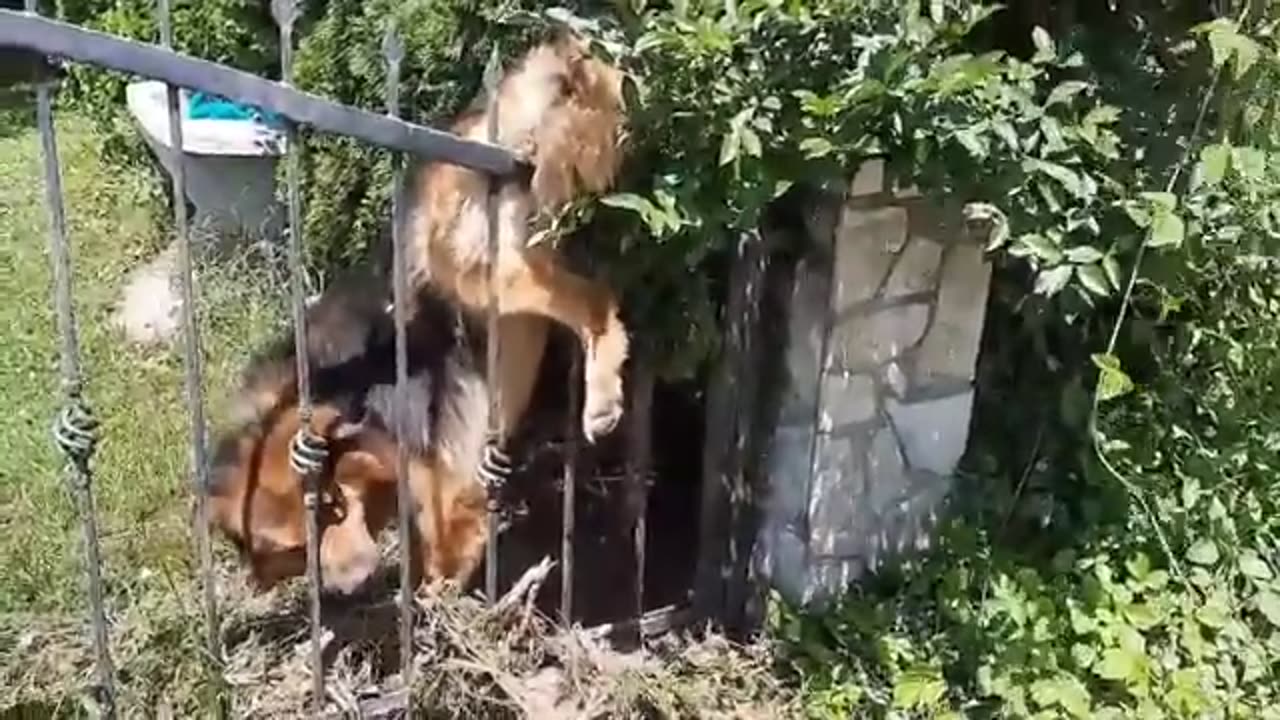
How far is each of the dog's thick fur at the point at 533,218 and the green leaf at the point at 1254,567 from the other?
48.8 inches

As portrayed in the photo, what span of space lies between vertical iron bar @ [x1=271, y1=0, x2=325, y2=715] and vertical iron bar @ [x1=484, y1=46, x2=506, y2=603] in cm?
29

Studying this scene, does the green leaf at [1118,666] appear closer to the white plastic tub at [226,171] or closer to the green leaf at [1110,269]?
the green leaf at [1110,269]

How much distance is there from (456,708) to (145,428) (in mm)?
1160

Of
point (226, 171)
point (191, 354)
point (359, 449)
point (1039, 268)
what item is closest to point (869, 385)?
point (1039, 268)

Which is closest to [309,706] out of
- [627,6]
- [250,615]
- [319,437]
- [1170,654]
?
[250,615]

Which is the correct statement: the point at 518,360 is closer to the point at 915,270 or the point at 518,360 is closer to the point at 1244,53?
the point at 915,270

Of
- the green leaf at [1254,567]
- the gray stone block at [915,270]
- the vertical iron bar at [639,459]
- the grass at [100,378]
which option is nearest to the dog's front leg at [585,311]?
the vertical iron bar at [639,459]

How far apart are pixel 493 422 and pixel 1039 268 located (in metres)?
0.92

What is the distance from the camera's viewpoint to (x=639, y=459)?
2.86m

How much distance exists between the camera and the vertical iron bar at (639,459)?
9.07 ft

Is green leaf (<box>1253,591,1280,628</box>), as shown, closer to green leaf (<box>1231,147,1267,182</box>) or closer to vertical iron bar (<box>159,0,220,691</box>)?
green leaf (<box>1231,147,1267,182</box>)

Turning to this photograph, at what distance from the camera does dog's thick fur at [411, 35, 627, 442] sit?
234 centimetres

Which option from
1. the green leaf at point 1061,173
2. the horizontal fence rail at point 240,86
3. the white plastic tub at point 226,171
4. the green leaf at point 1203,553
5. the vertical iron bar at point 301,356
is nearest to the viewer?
the horizontal fence rail at point 240,86

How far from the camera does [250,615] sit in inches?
104
